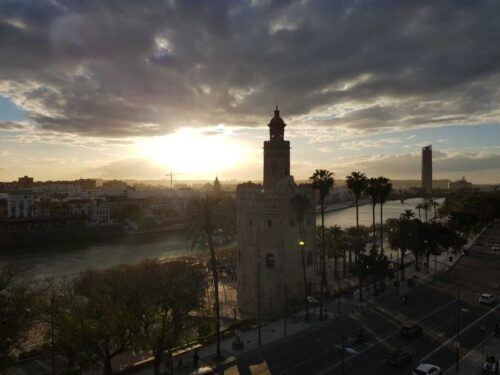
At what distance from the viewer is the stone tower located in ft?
137

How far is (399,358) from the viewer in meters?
26.6

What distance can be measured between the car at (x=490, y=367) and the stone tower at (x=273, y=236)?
1807 cm

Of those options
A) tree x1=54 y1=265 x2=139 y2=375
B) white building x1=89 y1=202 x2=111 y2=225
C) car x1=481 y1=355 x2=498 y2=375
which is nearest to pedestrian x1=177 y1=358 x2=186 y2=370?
tree x1=54 y1=265 x2=139 y2=375

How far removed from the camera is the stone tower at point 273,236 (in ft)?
137

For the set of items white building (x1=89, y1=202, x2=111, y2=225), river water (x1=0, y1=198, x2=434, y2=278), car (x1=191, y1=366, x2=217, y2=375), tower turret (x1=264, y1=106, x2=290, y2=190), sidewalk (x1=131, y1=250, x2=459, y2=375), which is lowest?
river water (x1=0, y1=198, x2=434, y2=278)

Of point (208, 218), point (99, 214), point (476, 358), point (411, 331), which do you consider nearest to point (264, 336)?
point (208, 218)

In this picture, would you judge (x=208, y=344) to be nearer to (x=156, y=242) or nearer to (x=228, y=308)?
(x=228, y=308)

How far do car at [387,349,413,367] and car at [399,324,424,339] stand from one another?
4.29 metres

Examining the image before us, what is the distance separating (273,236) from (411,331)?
51.3ft

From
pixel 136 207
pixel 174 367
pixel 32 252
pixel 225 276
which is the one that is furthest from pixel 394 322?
pixel 136 207

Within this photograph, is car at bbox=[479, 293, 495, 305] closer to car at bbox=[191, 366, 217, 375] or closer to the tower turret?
the tower turret

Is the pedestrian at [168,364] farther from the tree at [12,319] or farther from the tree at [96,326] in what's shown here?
the tree at [12,319]

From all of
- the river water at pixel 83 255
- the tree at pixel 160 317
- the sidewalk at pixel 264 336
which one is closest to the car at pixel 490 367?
the sidewalk at pixel 264 336

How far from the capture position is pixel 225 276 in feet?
204
